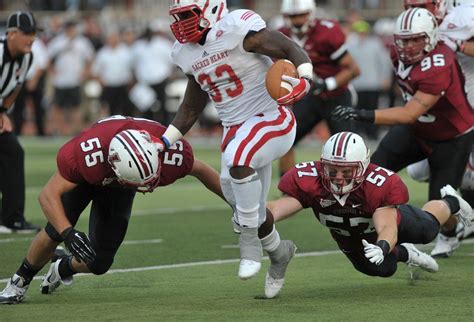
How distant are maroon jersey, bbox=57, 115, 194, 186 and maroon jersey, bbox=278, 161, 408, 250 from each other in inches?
24.9

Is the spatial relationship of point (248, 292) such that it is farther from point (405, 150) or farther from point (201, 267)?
point (405, 150)

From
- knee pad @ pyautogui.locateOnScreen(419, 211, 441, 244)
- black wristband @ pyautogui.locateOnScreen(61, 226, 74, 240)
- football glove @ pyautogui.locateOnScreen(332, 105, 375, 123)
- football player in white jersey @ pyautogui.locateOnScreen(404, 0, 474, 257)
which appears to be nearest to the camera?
black wristband @ pyautogui.locateOnScreen(61, 226, 74, 240)

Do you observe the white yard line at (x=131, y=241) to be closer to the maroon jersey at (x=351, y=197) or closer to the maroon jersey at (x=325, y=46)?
the maroon jersey at (x=325, y=46)

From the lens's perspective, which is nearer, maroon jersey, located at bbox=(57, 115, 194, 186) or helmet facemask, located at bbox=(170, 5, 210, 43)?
maroon jersey, located at bbox=(57, 115, 194, 186)

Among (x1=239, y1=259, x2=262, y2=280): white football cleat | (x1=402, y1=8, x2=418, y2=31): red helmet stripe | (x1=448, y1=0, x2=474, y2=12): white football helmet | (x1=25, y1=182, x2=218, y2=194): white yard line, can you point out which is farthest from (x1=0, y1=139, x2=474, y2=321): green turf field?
(x1=25, y1=182, x2=218, y2=194): white yard line

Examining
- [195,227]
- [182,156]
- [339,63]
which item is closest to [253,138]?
[182,156]

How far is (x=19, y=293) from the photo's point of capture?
270 inches

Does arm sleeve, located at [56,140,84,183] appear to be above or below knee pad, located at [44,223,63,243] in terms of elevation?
above

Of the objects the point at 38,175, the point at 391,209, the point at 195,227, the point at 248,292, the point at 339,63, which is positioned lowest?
the point at 38,175

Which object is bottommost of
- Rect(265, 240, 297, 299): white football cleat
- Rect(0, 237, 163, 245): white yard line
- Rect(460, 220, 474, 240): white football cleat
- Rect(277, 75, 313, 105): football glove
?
Rect(0, 237, 163, 245): white yard line

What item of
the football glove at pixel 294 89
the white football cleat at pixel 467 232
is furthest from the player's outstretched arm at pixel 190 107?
the white football cleat at pixel 467 232

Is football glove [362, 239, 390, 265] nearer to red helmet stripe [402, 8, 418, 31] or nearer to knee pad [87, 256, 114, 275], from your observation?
knee pad [87, 256, 114, 275]

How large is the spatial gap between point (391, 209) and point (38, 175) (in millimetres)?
8854

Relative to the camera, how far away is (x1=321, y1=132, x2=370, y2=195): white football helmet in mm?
6801
